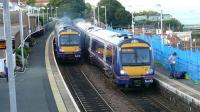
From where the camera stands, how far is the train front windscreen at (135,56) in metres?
26.2

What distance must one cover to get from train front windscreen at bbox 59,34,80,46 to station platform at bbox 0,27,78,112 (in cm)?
281

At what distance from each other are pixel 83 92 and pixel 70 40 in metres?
11.9

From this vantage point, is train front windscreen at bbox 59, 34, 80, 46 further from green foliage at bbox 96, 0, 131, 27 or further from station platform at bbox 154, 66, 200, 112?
green foliage at bbox 96, 0, 131, 27

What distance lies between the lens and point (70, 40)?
39625 millimetres

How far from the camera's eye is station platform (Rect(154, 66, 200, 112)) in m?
21.2

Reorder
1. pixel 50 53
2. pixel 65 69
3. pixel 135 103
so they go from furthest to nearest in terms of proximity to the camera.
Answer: pixel 50 53 < pixel 65 69 < pixel 135 103

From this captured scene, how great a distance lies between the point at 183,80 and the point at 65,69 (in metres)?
14.0

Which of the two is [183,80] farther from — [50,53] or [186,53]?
[50,53]

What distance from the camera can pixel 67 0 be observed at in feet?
415

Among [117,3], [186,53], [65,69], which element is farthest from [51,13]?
[186,53]

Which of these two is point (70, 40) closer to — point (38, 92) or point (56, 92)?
point (38, 92)

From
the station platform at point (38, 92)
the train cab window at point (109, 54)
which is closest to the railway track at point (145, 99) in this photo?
the train cab window at point (109, 54)

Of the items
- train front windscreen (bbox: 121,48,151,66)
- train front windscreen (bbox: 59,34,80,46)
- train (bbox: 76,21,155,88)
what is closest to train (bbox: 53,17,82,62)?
train front windscreen (bbox: 59,34,80,46)

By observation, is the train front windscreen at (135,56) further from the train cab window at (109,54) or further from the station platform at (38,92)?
the station platform at (38,92)
